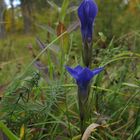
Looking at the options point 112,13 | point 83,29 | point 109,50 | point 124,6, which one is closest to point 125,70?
point 109,50

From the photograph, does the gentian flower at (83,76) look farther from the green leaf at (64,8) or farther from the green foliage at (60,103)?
the green leaf at (64,8)

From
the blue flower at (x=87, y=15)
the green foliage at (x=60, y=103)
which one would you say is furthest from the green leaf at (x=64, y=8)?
the blue flower at (x=87, y=15)

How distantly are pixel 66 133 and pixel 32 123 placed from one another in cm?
6

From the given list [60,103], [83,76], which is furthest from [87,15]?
[60,103]

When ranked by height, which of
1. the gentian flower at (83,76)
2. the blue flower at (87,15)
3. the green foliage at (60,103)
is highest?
the blue flower at (87,15)

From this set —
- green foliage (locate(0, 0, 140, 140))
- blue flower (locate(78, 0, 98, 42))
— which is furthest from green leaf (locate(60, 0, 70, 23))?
blue flower (locate(78, 0, 98, 42))

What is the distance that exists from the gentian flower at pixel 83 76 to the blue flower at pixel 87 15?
0.08 m

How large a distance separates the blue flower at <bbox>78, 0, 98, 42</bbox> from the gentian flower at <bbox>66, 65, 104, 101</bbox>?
3.1 inches

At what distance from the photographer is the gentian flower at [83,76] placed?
1.72 ft

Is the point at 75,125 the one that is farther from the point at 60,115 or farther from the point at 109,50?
the point at 109,50

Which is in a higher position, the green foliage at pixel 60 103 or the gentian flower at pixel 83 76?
the gentian flower at pixel 83 76

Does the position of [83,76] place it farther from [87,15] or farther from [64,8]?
[64,8]

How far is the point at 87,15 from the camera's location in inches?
22.8

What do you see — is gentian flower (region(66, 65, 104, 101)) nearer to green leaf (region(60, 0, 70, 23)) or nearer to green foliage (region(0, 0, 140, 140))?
green foliage (region(0, 0, 140, 140))
